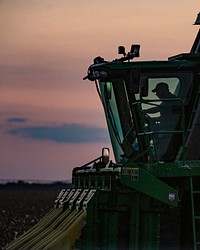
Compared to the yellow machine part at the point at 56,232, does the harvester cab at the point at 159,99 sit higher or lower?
higher

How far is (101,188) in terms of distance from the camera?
19.3m

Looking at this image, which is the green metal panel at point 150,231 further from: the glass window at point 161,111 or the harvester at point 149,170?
the glass window at point 161,111

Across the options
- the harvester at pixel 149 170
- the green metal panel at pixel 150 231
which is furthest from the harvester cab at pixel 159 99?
the green metal panel at pixel 150 231

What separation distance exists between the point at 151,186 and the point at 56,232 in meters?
2.15

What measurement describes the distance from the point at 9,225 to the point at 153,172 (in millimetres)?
16354

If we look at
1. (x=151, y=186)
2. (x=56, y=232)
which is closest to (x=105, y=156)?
(x=56, y=232)

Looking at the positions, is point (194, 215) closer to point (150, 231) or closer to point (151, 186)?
point (150, 231)

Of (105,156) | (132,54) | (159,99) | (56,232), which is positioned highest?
(132,54)

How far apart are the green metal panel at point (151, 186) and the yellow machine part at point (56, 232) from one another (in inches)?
48.5

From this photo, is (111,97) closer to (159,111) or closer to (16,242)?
(159,111)

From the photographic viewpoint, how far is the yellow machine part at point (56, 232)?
62.1 ft

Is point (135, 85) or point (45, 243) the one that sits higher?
point (135, 85)

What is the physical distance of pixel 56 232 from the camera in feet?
64.5

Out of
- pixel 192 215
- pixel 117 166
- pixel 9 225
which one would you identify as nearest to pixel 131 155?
pixel 117 166
